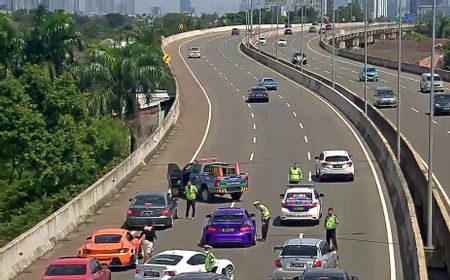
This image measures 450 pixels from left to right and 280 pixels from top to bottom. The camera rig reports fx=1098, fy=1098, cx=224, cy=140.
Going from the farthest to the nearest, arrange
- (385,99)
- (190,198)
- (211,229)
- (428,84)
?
1. (428,84)
2. (385,99)
3. (190,198)
4. (211,229)

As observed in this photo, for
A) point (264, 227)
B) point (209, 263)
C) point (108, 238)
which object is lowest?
point (264, 227)

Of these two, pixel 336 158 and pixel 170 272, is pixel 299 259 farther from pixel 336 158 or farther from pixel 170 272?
pixel 336 158

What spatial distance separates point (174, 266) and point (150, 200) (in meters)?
10.2

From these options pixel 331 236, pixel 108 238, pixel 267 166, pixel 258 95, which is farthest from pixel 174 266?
pixel 258 95

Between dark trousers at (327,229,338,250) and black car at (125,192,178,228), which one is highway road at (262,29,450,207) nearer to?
dark trousers at (327,229,338,250)

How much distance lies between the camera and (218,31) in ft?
608

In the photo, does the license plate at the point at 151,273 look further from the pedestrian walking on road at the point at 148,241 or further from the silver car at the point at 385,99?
the silver car at the point at 385,99

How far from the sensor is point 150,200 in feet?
117

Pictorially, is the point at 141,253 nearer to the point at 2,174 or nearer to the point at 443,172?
the point at 443,172

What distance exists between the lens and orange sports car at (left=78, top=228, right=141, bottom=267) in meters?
28.8

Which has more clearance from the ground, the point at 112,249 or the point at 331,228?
the point at 331,228

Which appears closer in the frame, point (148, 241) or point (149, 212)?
point (148, 241)

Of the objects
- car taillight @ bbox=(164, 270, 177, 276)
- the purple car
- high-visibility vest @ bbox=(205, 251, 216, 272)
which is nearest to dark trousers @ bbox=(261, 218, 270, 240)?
the purple car

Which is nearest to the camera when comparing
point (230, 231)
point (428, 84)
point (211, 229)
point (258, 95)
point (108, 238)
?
point (108, 238)
